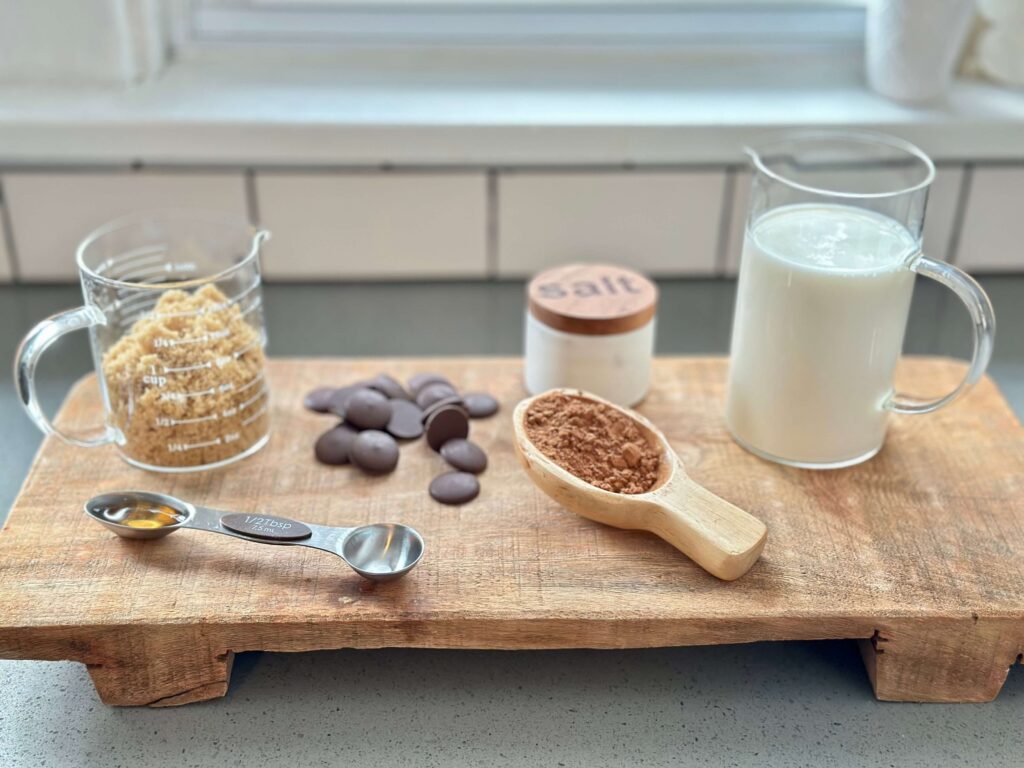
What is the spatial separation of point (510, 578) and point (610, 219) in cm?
54

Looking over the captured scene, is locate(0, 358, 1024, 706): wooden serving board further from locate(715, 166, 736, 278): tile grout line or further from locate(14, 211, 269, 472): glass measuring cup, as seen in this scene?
locate(715, 166, 736, 278): tile grout line

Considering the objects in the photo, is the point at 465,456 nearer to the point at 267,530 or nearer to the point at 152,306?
the point at 267,530

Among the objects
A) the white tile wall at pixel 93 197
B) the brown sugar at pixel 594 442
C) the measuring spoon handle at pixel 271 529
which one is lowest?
the measuring spoon handle at pixel 271 529

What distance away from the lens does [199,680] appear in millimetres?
662

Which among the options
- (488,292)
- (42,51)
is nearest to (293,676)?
→ (488,292)

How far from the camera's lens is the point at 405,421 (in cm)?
84

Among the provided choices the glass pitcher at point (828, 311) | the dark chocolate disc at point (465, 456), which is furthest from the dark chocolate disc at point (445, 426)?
the glass pitcher at point (828, 311)

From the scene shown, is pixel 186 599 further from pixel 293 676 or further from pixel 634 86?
pixel 634 86

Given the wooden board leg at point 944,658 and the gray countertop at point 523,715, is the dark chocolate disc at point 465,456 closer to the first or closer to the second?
the gray countertop at point 523,715

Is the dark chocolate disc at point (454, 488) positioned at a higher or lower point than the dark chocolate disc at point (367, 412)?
lower

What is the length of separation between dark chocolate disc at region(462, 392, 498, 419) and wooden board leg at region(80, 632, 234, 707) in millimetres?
282

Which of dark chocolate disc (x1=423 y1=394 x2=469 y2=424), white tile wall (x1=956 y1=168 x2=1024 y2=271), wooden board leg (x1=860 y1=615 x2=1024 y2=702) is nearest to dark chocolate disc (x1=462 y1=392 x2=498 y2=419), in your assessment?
dark chocolate disc (x1=423 y1=394 x2=469 y2=424)

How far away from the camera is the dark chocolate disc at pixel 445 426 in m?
0.80

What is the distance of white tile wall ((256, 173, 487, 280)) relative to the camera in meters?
1.09
